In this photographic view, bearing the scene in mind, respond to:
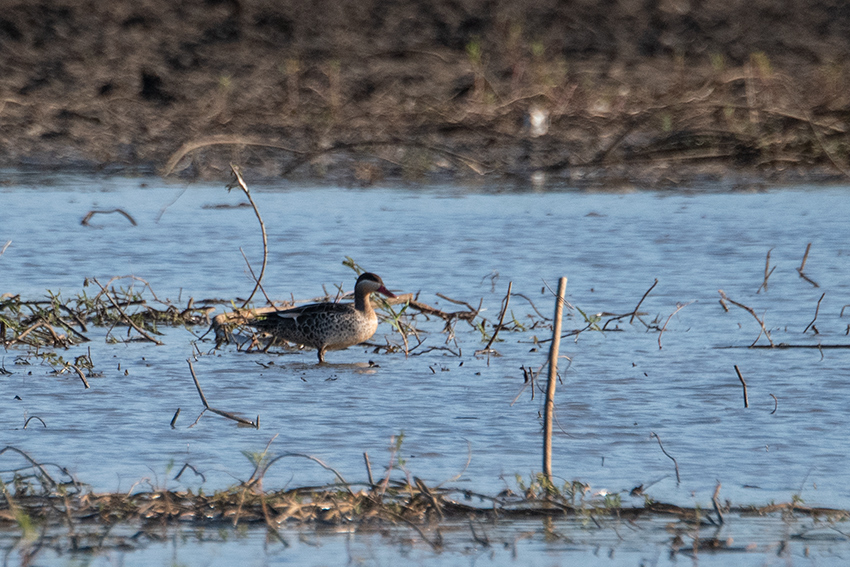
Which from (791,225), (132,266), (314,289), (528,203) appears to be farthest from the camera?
(528,203)

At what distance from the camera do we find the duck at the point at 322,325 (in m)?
7.68

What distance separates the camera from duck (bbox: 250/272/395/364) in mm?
7684

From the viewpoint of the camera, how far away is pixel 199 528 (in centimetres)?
423

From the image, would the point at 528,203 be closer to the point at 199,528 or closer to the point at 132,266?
the point at 132,266

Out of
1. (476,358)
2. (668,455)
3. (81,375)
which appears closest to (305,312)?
(476,358)

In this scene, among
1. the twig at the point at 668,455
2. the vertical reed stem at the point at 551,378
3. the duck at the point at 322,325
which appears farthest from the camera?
the duck at the point at 322,325

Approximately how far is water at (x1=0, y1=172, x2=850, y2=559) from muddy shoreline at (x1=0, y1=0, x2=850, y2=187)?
1.12m

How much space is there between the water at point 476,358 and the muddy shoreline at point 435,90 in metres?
1.12

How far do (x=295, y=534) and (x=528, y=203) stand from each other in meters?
9.63

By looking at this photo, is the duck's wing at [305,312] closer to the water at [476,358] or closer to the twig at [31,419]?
the water at [476,358]

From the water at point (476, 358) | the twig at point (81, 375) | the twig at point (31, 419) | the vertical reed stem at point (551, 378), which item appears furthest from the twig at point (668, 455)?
the twig at point (81, 375)

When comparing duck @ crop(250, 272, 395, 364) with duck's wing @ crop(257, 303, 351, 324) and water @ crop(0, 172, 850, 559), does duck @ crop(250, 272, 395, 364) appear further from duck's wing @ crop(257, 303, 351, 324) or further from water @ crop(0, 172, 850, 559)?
water @ crop(0, 172, 850, 559)

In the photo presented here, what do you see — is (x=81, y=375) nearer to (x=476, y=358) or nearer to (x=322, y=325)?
(x=322, y=325)

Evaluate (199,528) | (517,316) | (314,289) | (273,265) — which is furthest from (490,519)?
(273,265)
